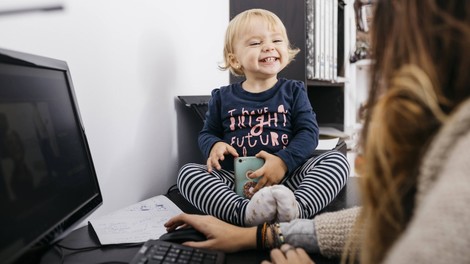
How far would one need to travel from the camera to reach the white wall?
0.78 meters

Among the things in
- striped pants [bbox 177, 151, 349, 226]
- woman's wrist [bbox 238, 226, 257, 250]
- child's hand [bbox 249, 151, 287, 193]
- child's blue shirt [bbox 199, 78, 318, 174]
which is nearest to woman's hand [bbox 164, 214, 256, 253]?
woman's wrist [bbox 238, 226, 257, 250]

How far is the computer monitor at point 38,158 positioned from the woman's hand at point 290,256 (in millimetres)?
304

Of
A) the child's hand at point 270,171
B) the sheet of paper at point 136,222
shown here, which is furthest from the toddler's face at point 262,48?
the sheet of paper at point 136,222

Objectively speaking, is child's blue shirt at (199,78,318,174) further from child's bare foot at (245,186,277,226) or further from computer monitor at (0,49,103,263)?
computer monitor at (0,49,103,263)

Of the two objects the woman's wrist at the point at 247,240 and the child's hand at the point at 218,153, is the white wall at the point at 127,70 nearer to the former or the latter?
the child's hand at the point at 218,153

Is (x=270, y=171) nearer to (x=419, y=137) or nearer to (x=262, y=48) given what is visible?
(x=262, y=48)

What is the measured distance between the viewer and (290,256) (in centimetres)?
58

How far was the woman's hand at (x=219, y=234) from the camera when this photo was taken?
2.14ft

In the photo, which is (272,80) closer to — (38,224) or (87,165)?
(87,165)

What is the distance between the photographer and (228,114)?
118cm

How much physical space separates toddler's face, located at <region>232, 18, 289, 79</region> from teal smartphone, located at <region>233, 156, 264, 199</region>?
0.32 m

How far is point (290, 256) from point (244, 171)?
0.46m

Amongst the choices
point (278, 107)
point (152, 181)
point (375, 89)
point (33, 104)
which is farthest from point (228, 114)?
point (375, 89)

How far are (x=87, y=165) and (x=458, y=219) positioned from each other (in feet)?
1.91
